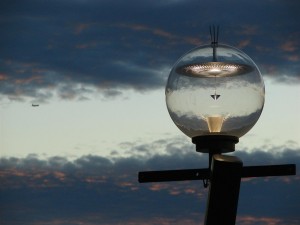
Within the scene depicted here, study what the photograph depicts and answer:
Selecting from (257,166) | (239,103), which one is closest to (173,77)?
(239,103)

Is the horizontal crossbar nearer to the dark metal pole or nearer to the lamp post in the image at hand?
the lamp post

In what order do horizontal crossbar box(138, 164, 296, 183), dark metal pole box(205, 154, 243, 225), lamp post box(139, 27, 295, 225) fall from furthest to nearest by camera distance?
1. lamp post box(139, 27, 295, 225)
2. horizontal crossbar box(138, 164, 296, 183)
3. dark metal pole box(205, 154, 243, 225)

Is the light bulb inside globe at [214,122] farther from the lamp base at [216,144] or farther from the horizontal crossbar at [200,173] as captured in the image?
the horizontal crossbar at [200,173]

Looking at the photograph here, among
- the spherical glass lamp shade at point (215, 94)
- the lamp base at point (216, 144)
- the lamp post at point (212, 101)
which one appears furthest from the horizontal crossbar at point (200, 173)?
the spherical glass lamp shade at point (215, 94)

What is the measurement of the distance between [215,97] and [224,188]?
1.01 meters

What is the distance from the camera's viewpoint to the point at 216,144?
4621 mm

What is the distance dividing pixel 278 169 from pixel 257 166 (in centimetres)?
18

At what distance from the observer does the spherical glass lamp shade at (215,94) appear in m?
4.57

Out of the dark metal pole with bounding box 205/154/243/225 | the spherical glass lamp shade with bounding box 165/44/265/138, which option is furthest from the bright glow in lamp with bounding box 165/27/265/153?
the dark metal pole with bounding box 205/154/243/225

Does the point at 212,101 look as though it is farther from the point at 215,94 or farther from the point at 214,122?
the point at 214,122

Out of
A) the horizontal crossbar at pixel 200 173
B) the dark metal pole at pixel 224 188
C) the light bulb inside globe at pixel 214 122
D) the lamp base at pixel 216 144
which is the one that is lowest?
the dark metal pole at pixel 224 188

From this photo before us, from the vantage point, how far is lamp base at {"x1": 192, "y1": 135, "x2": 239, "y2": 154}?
15.1 feet

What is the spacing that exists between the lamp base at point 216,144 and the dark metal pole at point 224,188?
2.71 feet

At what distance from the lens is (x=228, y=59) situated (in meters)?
4.83
